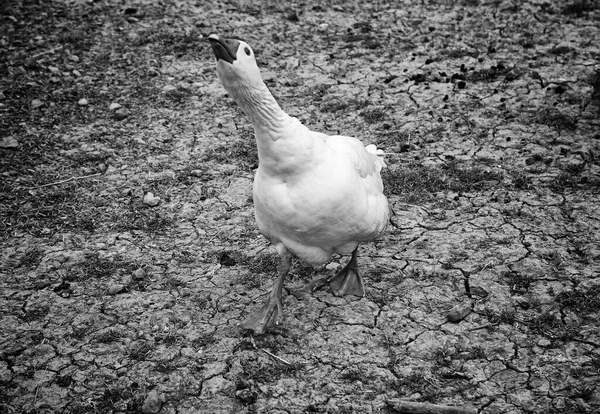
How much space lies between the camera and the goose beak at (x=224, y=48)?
3.40m

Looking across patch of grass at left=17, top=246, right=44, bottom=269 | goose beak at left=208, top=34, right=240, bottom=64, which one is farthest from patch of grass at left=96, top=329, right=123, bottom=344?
goose beak at left=208, top=34, right=240, bottom=64

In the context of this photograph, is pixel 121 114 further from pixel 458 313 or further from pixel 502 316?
pixel 502 316

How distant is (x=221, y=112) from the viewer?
7012 mm

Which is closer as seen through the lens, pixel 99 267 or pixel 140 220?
pixel 99 267

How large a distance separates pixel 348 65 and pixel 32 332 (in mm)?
4807

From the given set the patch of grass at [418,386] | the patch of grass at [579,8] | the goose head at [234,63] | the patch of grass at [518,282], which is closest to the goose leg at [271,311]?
the patch of grass at [418,386]

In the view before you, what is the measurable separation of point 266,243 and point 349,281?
2.88 feet

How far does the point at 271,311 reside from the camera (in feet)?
14.6

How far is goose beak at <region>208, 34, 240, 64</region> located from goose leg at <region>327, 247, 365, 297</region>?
191cm

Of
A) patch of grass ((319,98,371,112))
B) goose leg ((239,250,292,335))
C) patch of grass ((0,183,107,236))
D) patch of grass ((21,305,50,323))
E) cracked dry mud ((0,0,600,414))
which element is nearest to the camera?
cracked dry mud ((0,0,600,414))

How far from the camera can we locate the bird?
3631 millimetres

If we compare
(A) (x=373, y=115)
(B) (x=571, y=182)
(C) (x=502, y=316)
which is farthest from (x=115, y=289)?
(B) (x=571, y=182)

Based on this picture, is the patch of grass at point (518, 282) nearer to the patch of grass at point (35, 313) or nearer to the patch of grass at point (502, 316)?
the patch of grass at point (502, 316)

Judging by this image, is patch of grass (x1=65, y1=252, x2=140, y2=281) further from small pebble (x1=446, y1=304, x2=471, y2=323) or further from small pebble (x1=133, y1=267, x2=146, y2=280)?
small pebble (x1=446, y1=304, x2=471, y2=323)
